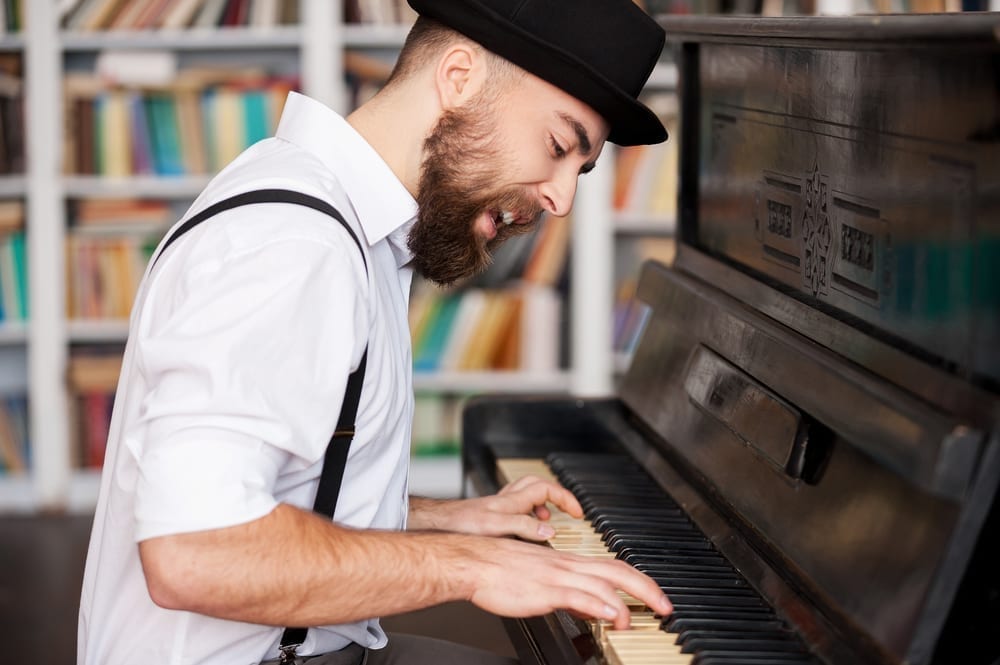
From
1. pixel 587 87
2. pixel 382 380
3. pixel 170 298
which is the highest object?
pixel 587 87

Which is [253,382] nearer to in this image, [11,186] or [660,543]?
[660,543]

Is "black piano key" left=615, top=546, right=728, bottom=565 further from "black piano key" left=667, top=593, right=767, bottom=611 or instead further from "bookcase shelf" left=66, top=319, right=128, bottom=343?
Result: "bookcase shelf" left=66, top=319, right=128, bottom=343

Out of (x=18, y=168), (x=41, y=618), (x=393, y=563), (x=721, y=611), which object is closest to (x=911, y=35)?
(x=721, y=611)

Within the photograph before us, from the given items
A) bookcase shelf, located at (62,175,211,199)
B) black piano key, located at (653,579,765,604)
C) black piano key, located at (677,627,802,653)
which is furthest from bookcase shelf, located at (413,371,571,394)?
black piano key, located at (677,627,802,653)

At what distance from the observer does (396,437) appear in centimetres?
147

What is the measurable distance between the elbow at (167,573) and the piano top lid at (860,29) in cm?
79

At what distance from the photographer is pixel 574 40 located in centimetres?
137

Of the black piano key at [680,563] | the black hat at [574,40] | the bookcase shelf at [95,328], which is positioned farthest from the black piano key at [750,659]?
the bookcase shelf at [95,328]

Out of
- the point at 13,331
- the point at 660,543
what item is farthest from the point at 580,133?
the point at 13,331

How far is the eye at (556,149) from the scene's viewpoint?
1415 millimetres

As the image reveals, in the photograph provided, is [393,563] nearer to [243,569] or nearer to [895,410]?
[243,569]

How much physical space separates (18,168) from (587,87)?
3.12 meters

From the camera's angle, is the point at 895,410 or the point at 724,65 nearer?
the point at 895,410

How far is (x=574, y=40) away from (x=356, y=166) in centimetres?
28
